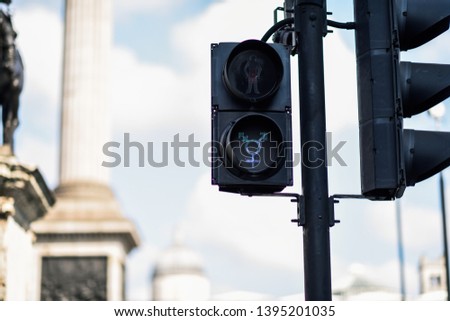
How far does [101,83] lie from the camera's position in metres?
50.6

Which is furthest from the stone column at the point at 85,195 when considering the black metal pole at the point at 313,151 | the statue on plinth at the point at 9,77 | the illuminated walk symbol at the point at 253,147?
the illuminated walk symbol at the point at 253,147

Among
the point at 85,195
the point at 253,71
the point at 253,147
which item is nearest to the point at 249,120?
the point at 253,147

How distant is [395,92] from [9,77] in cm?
2082

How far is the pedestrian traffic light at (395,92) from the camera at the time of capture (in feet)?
22.3

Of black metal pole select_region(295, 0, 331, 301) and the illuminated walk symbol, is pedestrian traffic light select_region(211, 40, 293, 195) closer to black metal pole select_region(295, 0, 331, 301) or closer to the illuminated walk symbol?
the illuminated walk symbol

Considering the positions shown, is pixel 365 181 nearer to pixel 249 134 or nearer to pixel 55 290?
pixel 249 134

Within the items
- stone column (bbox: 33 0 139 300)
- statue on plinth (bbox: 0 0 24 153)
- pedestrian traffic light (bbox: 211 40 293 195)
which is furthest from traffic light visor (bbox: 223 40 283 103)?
stone column (bbox: 33 0 139 300)

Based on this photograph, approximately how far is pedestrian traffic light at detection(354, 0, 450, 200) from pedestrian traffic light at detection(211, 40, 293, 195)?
1.35 ft

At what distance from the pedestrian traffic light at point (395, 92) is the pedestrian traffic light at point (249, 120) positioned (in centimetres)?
41

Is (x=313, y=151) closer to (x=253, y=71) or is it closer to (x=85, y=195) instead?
(x=253, y=71)

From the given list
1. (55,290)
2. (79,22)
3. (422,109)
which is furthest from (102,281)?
(422,109)

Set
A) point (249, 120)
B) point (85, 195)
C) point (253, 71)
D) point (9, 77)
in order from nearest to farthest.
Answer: point (249, 120) → point (253, 71) → point (9, 77) → point (85, 195)

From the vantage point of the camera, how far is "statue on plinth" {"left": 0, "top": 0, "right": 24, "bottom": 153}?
25641 mm

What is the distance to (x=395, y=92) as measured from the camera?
6.89 m
